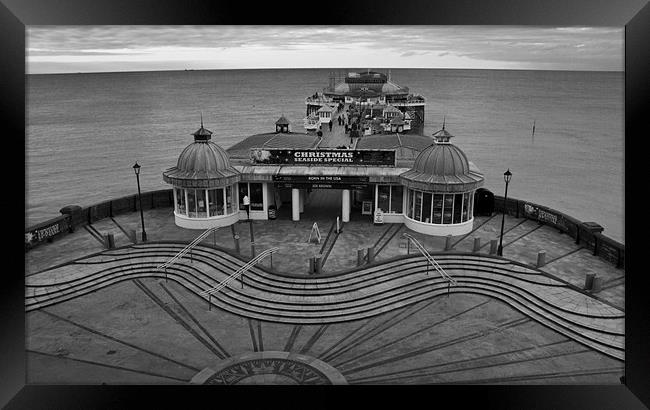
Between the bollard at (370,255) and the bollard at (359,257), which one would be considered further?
the bollard at (370,255)

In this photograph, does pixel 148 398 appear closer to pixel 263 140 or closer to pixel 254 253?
pixel 254 253

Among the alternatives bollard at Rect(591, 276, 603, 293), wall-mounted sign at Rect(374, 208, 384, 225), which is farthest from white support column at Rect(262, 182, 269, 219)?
bollard at Rect(591, 276, 603, 293)

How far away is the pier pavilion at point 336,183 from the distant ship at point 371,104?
28839 millimetres

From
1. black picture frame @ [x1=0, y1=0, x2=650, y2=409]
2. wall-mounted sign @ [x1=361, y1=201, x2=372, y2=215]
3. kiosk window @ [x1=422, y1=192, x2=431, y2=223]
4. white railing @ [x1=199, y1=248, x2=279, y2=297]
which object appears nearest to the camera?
black picture frame @ [x1=0, y1=0, x2=650, y2=409]

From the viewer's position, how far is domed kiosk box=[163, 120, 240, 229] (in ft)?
97.4

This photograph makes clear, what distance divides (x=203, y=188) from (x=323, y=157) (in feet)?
23.6

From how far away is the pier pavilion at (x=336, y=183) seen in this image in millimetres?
29156

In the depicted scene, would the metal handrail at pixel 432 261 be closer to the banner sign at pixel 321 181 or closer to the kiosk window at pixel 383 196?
the kiosk window at pixel 383 196

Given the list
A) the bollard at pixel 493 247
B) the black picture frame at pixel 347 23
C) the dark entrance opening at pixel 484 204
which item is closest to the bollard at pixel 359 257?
the bollard at pixel 493 247

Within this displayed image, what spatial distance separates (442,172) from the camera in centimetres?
2936

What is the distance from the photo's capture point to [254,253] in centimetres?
2602

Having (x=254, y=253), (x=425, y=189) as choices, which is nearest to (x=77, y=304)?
(x=254, y=253)

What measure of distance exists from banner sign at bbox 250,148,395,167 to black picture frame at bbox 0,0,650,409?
17.9 meters

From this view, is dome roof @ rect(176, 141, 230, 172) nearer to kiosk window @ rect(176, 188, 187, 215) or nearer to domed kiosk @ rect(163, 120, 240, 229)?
domed kiosk @ rect(163, 120, 240, 229)
